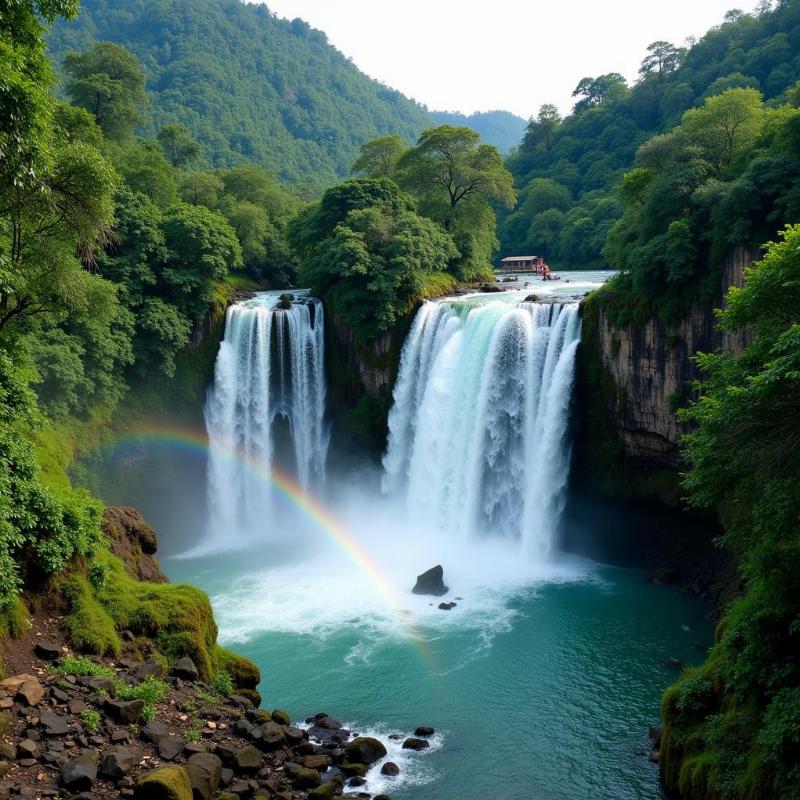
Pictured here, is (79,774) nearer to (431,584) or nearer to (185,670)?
(185,670)

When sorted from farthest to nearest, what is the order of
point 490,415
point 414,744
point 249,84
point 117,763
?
1. point 249,84
2. point 490,415
3. point 414,744
4. point 117,763

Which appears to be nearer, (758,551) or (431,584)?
(758,551)

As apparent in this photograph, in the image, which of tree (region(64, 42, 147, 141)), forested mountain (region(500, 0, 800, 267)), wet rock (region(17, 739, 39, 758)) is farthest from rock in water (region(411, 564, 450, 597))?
tree (region(64, 42, 147, 141))

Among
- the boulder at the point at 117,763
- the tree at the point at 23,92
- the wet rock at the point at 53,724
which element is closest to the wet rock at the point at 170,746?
the boulder at the point at 117,763

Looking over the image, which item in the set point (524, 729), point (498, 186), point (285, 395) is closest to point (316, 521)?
point (285, 395)

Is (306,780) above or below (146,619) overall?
below

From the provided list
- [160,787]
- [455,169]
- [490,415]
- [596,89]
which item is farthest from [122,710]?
[596,89]
